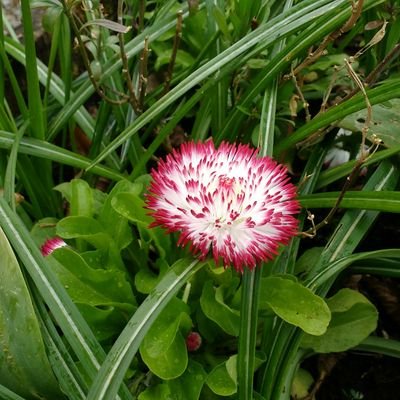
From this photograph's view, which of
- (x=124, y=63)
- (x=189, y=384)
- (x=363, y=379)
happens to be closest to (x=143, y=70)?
(x=124, y=63)

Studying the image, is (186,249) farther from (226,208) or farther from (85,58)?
(85,58)

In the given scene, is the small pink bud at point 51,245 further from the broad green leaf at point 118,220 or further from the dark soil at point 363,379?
the dark soil at point 363,379

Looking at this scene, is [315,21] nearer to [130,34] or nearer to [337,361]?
[130,34]

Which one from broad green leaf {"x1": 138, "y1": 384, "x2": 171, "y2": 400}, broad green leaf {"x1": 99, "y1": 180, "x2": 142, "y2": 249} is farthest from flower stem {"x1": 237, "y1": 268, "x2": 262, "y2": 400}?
broad green leaf {"x1": 99, "y1": 180, "x2": 142, "y2": 249}

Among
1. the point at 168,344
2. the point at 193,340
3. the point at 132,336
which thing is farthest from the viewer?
the point at 193,340

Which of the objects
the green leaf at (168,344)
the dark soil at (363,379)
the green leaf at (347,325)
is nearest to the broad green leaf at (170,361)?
the green leaf at (168,344)

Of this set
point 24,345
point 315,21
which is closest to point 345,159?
point 315,21

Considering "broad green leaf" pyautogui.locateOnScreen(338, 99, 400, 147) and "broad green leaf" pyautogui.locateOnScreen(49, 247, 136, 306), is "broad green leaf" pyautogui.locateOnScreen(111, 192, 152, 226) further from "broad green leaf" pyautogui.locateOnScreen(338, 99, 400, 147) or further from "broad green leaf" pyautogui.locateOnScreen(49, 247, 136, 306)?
"broad green leaf" pyautogui.locateOnScreen(338, 99, 400, 147)
